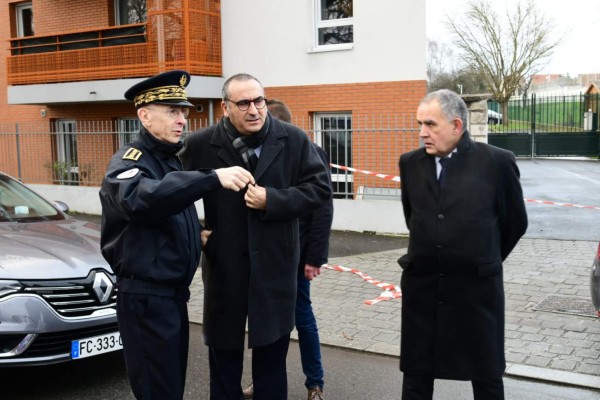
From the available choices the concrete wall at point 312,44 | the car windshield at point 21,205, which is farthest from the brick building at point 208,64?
the car windshield at point 21,205

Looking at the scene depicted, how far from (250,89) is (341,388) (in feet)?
8.29

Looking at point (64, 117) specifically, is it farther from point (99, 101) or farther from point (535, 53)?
point (535, 53)

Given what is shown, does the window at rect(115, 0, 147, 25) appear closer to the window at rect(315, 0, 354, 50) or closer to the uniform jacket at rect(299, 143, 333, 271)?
the window at rect(315, 0, 354, 50)

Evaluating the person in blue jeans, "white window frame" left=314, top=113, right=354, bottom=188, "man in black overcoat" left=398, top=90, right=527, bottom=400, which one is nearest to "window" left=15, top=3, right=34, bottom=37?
"white window frame" left=314, top=113, right=354, bottom=188

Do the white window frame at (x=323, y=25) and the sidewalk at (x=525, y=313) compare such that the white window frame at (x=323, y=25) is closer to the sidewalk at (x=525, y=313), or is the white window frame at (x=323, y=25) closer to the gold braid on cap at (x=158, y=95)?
the sidewalk at (x=525, y=313)

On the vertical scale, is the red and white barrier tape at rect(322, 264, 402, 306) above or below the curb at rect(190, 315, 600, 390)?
below

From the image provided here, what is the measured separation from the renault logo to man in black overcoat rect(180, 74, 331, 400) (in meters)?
1.45

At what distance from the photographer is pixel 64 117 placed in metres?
17.7

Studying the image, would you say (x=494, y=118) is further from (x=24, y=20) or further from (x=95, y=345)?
(x=95, y=345)

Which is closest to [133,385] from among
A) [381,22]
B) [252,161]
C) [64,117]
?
[252,161]

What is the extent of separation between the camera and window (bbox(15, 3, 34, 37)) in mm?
18922

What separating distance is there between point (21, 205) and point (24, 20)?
14468mm

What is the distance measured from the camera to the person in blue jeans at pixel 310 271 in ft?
14.7

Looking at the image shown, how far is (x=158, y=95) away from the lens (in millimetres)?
3322
